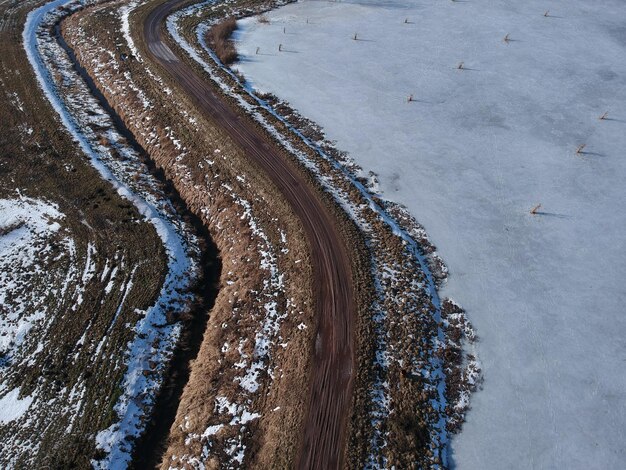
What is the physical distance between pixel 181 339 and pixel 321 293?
753cm

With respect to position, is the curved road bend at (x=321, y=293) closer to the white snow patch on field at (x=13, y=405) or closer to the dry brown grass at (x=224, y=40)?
the dry brown grass at (x=224, y=40)

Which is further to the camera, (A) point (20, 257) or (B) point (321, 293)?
(A) point (20, 257)

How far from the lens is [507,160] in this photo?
2869 centimetres

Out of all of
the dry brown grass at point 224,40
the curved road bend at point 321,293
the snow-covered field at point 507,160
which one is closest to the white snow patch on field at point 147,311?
the curved road bend at point 321,293

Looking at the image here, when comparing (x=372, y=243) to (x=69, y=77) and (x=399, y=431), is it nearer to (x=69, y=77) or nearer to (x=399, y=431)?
(x=399, y=431)

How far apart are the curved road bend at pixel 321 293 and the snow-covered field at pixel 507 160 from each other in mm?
4957

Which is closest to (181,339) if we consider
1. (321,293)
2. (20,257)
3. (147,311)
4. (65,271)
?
(147,311)

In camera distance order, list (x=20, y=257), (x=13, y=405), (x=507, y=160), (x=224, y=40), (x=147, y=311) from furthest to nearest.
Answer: (x=224, y=40), (x=507, y=160), (x=20, y=257), (x=147, y=311), (x=13, y=405)

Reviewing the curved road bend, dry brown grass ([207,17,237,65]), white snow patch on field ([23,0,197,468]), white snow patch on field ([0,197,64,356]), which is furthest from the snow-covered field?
white snow patch on field ([0,197,64,356])

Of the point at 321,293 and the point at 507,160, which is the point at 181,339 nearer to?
the point at 321,293

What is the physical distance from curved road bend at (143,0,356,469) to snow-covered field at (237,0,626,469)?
496 cm

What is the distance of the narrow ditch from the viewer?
16797 mm

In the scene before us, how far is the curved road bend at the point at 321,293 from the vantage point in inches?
622

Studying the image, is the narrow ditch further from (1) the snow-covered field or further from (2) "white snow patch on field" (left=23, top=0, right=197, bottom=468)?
(1) the snow-covered field
